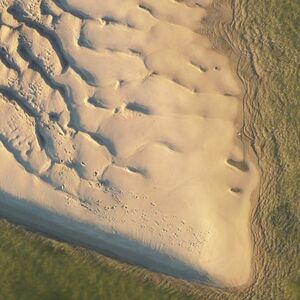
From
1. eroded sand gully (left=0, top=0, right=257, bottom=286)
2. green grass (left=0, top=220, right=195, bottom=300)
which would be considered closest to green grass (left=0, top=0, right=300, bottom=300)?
green grass (left=0, top=220, right=195, bottom=300)

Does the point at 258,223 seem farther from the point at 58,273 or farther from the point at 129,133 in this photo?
the point at 58,273

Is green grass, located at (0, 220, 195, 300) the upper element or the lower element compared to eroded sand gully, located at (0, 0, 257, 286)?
lower

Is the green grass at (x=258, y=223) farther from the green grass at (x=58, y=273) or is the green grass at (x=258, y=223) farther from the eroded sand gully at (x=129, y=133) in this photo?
the eroded sand gully at (x=129, y=133)

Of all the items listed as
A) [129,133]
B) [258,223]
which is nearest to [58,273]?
[129,133]

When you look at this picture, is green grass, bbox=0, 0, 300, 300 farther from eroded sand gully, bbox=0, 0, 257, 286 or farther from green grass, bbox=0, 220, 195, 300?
eroded sand gully, bbox=0, 0, 257, 286

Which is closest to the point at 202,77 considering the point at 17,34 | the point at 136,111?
the point at 136,111
